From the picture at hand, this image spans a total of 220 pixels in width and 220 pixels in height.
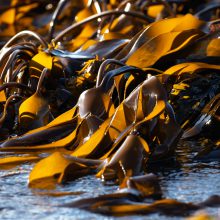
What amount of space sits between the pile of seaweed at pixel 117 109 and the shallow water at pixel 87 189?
31 millimetres

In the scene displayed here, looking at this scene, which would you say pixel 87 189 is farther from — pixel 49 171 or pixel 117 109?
pixel 117 109

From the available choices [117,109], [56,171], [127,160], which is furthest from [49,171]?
[117,109]

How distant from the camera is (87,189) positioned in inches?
70.2

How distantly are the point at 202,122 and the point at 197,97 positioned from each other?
132 mm

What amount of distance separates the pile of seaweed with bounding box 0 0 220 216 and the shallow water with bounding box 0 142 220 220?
0.10 ft

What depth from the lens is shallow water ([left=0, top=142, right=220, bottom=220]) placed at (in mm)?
1617

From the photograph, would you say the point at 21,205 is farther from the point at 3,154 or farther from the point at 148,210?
the point at 3,154

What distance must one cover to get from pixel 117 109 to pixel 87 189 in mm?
339

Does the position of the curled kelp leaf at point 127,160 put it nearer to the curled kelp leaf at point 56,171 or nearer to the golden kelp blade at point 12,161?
the curled kelp leaf at point 56,171

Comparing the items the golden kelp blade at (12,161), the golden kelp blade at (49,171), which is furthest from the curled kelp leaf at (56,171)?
the golden kelp blade at (12,161)

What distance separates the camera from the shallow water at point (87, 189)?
162 cm

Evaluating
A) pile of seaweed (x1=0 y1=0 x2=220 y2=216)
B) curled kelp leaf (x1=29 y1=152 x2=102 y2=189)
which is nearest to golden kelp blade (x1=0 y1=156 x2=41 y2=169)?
pile of seaweed (x1=0 y1=0 x2=220 y2=216)

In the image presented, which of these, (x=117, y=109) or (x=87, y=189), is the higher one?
(x=117, y=109)

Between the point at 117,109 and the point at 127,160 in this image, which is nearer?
the point at 127,160
